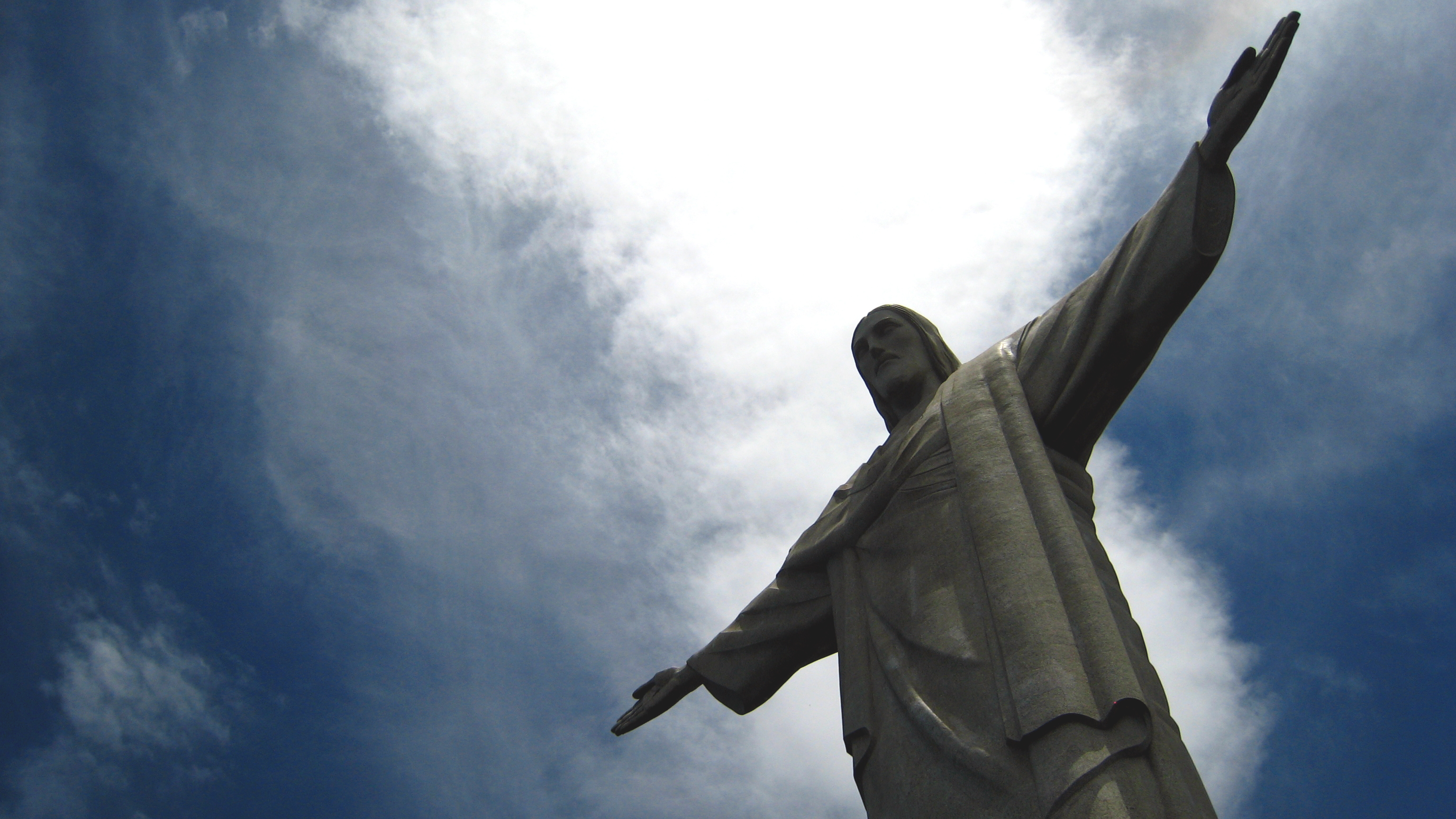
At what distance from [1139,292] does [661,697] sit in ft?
16.2

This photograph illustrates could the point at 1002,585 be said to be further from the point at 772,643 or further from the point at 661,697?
the point at 661,697

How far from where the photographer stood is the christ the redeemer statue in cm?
504

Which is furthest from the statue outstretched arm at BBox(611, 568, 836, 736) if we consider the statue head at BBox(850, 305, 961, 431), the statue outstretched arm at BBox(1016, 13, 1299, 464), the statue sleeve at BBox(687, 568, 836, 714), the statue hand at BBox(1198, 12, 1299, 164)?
the statue hand at BBox(1198, 12, 1299, 164)

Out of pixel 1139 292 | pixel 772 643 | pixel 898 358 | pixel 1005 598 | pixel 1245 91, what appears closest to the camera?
pixel 1005 598

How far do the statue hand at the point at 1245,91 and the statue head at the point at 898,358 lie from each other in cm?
278

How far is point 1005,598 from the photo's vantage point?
5672 millimetres

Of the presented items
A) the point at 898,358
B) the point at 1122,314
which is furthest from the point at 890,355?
the point at 1122,314

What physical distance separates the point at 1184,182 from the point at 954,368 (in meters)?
2.70

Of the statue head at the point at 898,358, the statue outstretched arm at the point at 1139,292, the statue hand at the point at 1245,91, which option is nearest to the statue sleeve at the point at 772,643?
the statue head at the point at 898,358

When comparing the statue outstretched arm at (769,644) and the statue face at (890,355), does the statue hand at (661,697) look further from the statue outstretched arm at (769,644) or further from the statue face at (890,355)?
the statue face at (890,355)

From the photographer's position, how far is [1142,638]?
6.26 metres

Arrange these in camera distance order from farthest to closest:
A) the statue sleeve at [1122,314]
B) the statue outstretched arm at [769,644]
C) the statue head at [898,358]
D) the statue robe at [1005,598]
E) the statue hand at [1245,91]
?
the statue head at [898,358] < the statue outstretched arm at [769,644] < the statue sleeve at [1122,314] < the statue hand at [1245,91] < the statue robe at [1005,598]

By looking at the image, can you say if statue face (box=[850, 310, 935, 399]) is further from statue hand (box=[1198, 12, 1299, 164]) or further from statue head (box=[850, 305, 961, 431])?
statue hand (box=[1198, 12, 1299, 164])

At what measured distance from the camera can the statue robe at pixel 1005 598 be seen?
5.01 m
